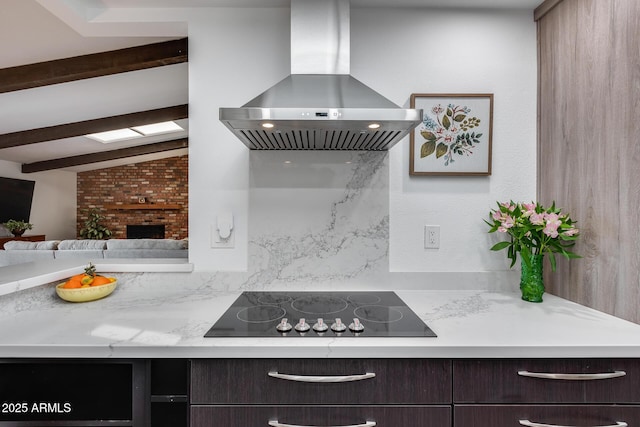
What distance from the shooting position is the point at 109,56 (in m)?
2.23

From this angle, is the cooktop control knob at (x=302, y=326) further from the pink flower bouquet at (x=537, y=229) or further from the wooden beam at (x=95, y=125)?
the wooden beam at (x=95, y=125)

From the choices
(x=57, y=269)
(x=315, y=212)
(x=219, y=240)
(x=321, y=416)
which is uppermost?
(x=315, y=212)

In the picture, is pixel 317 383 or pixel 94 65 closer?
pixel 317 383

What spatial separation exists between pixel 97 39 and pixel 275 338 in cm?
211

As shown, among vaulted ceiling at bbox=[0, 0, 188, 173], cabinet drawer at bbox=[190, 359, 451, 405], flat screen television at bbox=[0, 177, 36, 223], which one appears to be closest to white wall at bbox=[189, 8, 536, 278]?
vaulted ceiling at bbox=[0, 0, 188, 173]

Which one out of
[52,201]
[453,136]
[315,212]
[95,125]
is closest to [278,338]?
[315,212]

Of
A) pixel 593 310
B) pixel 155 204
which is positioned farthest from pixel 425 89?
pixel 155 204

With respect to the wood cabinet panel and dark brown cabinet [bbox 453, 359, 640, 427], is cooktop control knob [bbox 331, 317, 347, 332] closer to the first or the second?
dark brown cabinet [bbox 453, 359, 640, 427]

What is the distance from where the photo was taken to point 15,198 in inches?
249

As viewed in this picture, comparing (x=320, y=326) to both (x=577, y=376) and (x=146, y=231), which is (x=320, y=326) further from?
(x=146, y=231)

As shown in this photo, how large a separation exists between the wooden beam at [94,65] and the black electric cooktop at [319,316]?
57.7 inches

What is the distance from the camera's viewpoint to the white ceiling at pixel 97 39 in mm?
1648

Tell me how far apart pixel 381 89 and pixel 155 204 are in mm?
7111

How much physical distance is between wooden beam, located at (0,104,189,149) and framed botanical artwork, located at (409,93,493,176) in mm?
3132
